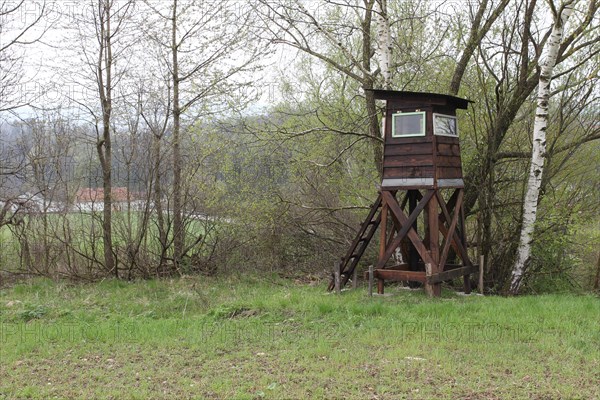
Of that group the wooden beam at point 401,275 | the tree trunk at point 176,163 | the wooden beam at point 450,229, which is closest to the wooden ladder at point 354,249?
the wooden beam at point 401,275

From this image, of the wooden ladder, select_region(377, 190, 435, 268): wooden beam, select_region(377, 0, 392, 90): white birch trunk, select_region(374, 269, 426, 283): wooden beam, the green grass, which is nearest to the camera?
the green grass

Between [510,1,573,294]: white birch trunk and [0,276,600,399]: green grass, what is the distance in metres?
1.06

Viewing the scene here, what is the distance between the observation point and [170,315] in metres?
9.77

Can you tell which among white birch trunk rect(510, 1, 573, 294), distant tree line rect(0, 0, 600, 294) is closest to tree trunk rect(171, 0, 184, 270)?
distant tree line rect(0, 0, 600, 294)

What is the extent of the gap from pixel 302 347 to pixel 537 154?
243 inches

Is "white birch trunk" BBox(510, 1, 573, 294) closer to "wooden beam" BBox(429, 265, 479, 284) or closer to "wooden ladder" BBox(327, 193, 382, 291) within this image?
"wooden beam" BBox(429, 265, 479, 284)

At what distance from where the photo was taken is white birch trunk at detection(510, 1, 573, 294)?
32.5ft

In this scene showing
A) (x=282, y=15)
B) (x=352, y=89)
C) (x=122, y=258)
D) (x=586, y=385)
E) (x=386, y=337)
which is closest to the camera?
(x=586, y=385)

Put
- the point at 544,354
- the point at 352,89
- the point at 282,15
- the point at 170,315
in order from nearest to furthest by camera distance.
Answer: the point at 544,354
the point at 170,315
the point at 282,15
the point at 352,89

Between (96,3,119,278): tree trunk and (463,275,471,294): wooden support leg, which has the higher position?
(96,3,119,278): tree trunk

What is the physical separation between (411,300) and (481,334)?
2309mm

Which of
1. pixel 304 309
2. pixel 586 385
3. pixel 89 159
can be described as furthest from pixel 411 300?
pixel 89 159

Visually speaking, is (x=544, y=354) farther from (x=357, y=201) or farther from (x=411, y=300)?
(x=357, y=201)

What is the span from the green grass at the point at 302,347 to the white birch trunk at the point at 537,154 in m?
1.06
